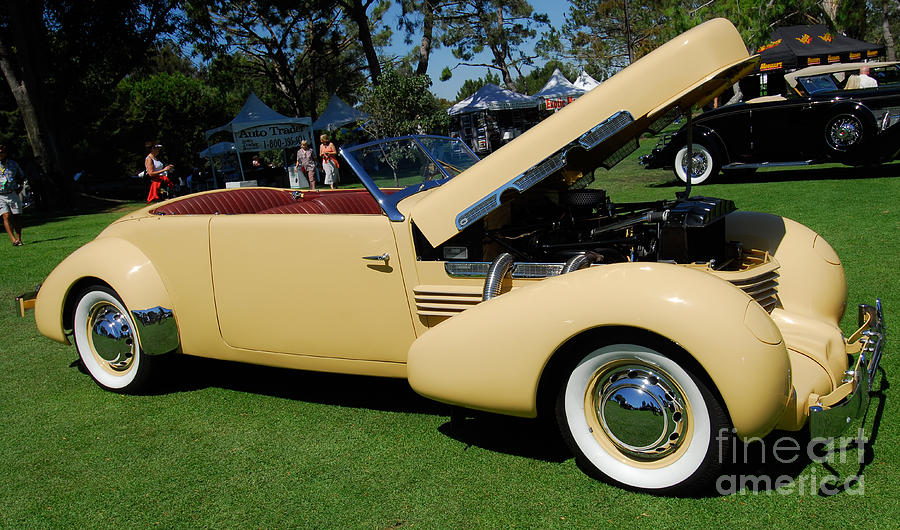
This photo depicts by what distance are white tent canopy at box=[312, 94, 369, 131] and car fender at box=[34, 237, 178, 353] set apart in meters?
24.3

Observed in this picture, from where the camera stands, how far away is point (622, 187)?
11.9 m

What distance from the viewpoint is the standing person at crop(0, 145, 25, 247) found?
997cm

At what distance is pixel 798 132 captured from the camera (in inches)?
399

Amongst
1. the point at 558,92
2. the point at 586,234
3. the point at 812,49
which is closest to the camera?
the point at 586,234

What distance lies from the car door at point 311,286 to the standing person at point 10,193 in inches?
331

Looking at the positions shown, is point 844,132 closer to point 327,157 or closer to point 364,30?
point 327,157

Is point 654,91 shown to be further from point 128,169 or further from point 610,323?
point 128,169

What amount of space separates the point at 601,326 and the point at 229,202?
9.50ft

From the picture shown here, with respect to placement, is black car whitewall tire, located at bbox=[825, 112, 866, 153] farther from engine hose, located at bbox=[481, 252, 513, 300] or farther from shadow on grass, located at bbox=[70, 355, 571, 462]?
engine hose, located at bbox=[481, 252, 513, 300]

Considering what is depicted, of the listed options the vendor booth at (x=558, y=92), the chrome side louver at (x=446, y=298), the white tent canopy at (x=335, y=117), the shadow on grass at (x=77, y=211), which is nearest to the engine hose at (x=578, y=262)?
the chrome side louver at (x=446, y=298)

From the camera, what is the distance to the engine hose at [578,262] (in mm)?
2900

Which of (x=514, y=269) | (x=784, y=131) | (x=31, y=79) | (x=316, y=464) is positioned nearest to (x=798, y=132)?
(x=784, y=131)

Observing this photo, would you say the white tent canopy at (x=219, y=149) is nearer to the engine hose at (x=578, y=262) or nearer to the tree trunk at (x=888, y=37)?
the engine hose at (x=578, y=262)

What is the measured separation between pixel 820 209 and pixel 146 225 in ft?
24.3
